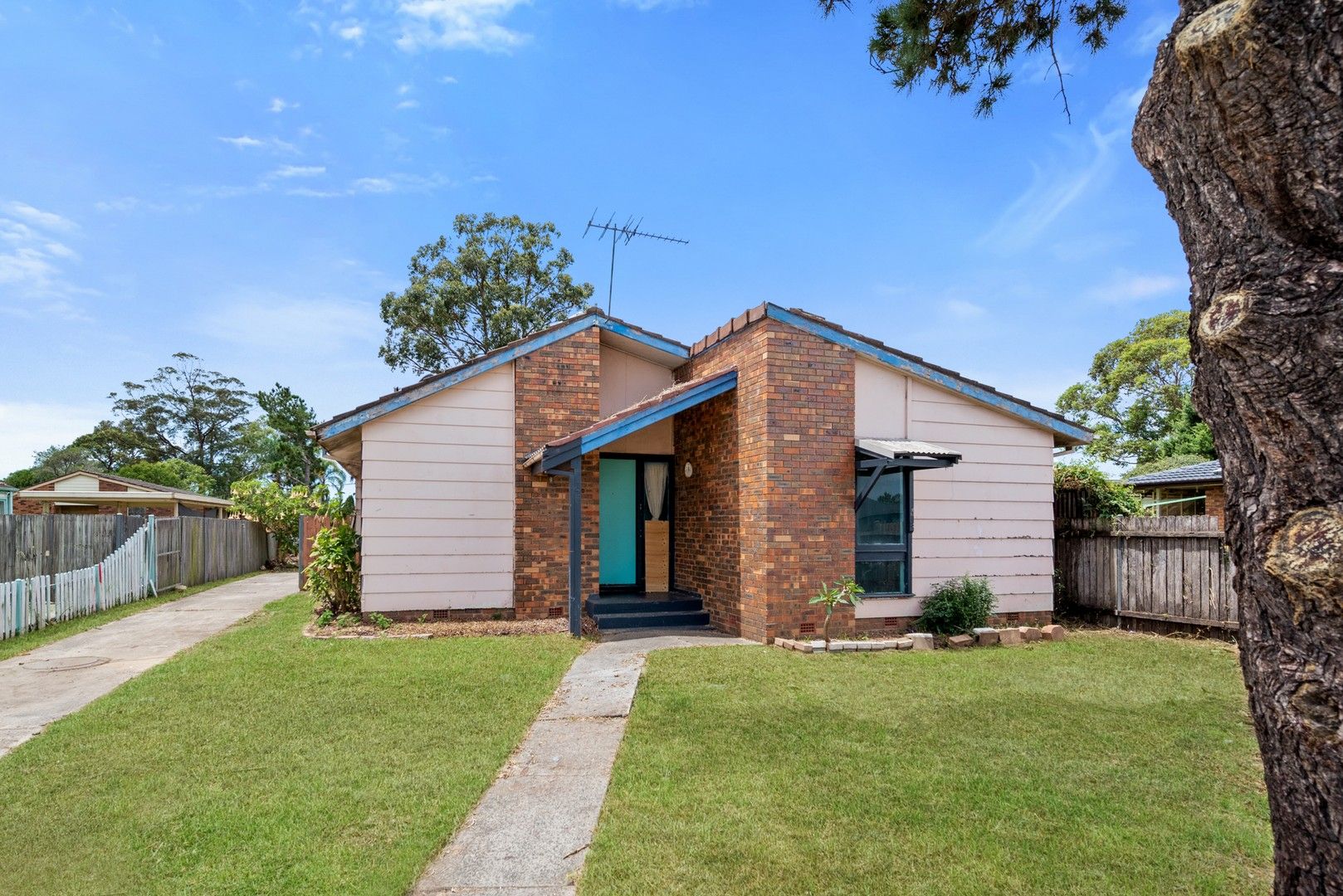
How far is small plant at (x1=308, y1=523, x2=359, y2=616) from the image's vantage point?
10305 mm

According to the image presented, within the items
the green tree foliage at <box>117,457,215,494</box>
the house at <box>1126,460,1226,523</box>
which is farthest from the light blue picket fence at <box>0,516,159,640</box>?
the green tree foliage at <box>117,457,215,494</box>

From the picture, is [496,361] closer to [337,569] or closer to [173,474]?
[337,569]

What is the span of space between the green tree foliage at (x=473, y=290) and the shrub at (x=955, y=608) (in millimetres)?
22161

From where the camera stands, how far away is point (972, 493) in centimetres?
984

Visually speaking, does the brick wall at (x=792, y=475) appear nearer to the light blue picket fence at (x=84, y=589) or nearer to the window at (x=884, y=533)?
the window at (x=884, y=533)

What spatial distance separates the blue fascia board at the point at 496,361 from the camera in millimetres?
9602

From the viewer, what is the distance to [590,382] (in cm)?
1076

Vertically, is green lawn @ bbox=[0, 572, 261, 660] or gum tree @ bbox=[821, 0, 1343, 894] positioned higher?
gum tree @ bbox=[821, 0, 1343, 894]

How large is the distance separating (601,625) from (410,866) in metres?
6.42

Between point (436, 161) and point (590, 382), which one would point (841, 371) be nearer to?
point (590, 382)

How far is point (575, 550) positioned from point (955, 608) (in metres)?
4.78

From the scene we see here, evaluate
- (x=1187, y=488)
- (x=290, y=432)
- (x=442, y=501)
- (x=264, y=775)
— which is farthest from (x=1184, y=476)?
(x=290, y=432)

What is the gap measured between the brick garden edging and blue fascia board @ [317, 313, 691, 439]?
4830mm

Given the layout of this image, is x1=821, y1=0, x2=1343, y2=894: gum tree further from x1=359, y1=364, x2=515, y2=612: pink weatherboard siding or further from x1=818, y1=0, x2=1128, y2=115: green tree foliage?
x1=359, y1=364, x2=515, y2=612: pink weatherboard siding
